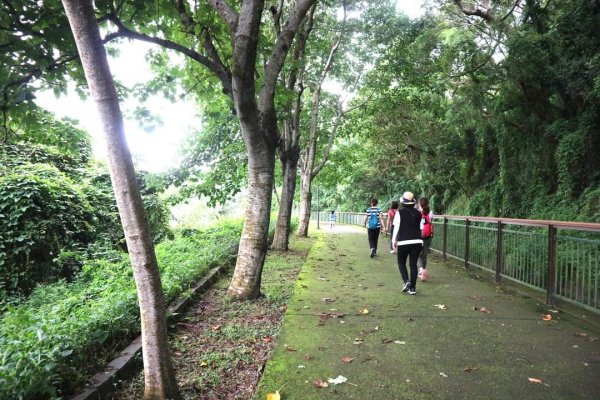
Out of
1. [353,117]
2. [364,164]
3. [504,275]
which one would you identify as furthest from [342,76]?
[364,164]

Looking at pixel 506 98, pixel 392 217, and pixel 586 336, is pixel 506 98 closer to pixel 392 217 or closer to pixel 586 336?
pixel 392 217

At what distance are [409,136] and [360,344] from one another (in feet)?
56.9

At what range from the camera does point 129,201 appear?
3072 mm

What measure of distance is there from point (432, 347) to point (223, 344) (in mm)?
2330

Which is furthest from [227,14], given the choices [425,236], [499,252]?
[499,252]

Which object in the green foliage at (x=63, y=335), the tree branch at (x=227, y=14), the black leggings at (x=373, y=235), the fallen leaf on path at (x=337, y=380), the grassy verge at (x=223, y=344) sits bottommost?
the grassy verge at (x=223, y=344)

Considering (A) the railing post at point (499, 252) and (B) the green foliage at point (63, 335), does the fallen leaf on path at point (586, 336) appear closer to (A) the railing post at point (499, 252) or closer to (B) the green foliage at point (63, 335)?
(A) the railing post at point (499, 252)

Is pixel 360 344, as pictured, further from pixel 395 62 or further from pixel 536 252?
pixel 395 62

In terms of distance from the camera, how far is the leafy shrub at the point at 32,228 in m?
8.55

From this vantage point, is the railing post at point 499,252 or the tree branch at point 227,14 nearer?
the tree branch at point 227,14

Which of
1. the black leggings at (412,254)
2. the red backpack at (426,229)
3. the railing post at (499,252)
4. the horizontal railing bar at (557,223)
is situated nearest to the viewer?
the horizontal railing bar at (557,223)

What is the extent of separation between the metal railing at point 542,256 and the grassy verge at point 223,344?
3.97m

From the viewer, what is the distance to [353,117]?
64.2 ft

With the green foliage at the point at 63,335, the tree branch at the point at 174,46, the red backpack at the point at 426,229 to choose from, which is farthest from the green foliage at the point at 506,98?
the green foliage at the point at 63,335
